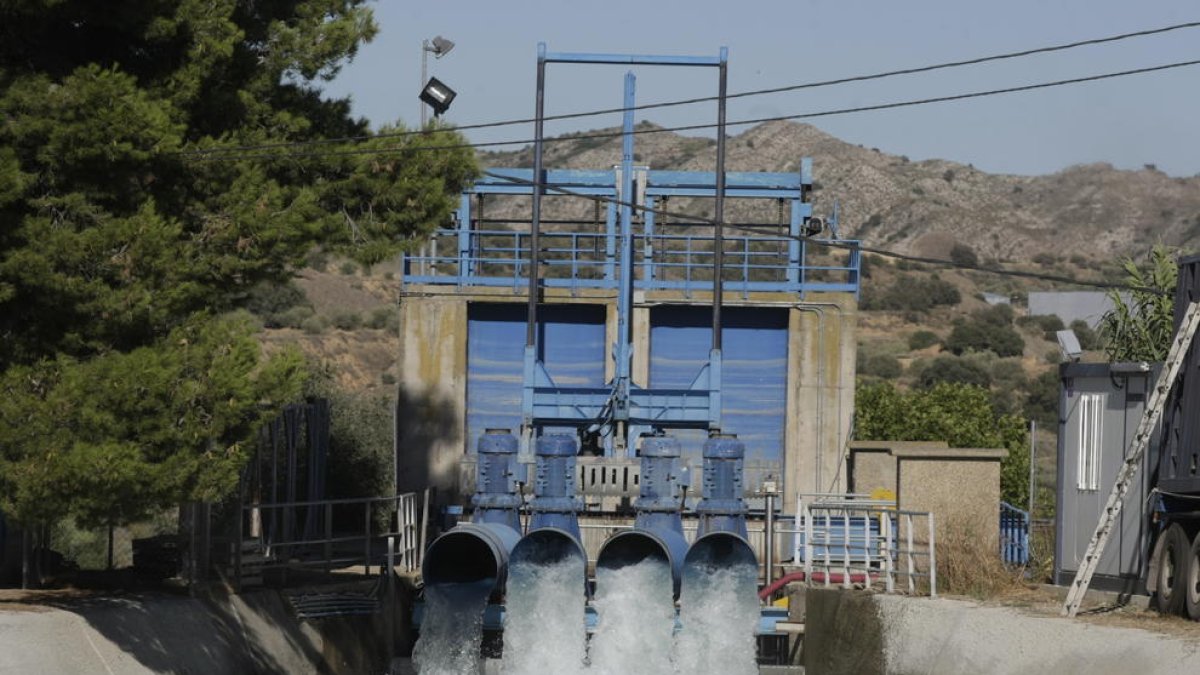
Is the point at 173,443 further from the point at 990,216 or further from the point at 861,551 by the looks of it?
the point at 990,216

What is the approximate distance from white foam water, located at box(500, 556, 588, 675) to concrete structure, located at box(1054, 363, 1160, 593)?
5940mm

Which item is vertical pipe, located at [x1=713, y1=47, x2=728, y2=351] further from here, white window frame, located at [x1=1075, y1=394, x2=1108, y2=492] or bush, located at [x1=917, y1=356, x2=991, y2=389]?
bush, located at [x1=917, y1=356, x2=991, y2=389]

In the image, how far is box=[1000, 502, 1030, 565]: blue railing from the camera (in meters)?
28.7

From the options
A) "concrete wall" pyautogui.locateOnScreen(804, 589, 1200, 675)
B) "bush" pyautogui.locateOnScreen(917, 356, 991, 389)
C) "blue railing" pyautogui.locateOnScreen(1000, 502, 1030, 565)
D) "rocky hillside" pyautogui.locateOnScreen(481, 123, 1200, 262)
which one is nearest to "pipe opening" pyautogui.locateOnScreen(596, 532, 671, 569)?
"concrete wall" pyautogui.locateOnScreen(804, 589, 1200, 675)

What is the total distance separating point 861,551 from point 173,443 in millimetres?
12231

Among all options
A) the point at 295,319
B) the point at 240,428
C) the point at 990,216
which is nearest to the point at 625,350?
the point at 240,428

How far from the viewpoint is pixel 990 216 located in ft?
420

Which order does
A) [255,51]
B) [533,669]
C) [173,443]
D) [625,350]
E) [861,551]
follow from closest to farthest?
[173,443] < [255,51] < [533,669] < [861,551] < [625,350]

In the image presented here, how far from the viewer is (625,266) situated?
32.2m

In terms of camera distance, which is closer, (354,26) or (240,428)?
(240,428)

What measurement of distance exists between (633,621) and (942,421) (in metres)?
19.4

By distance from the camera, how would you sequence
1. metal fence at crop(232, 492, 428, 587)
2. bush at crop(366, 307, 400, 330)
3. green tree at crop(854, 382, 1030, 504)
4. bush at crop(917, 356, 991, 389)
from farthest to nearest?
1. bush at crop(366, 307, 400, 330)
2. bush at crop(917, 356, 991, 389)
3. green tree at crop(854, 382, 1030, 504)
4. metal fence at crop(232, 492, 428, 587)

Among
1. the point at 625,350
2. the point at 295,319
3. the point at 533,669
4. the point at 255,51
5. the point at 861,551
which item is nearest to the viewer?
the point at 255,51

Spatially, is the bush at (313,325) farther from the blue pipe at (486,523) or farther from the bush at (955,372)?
the blue pipe at (486,523)
